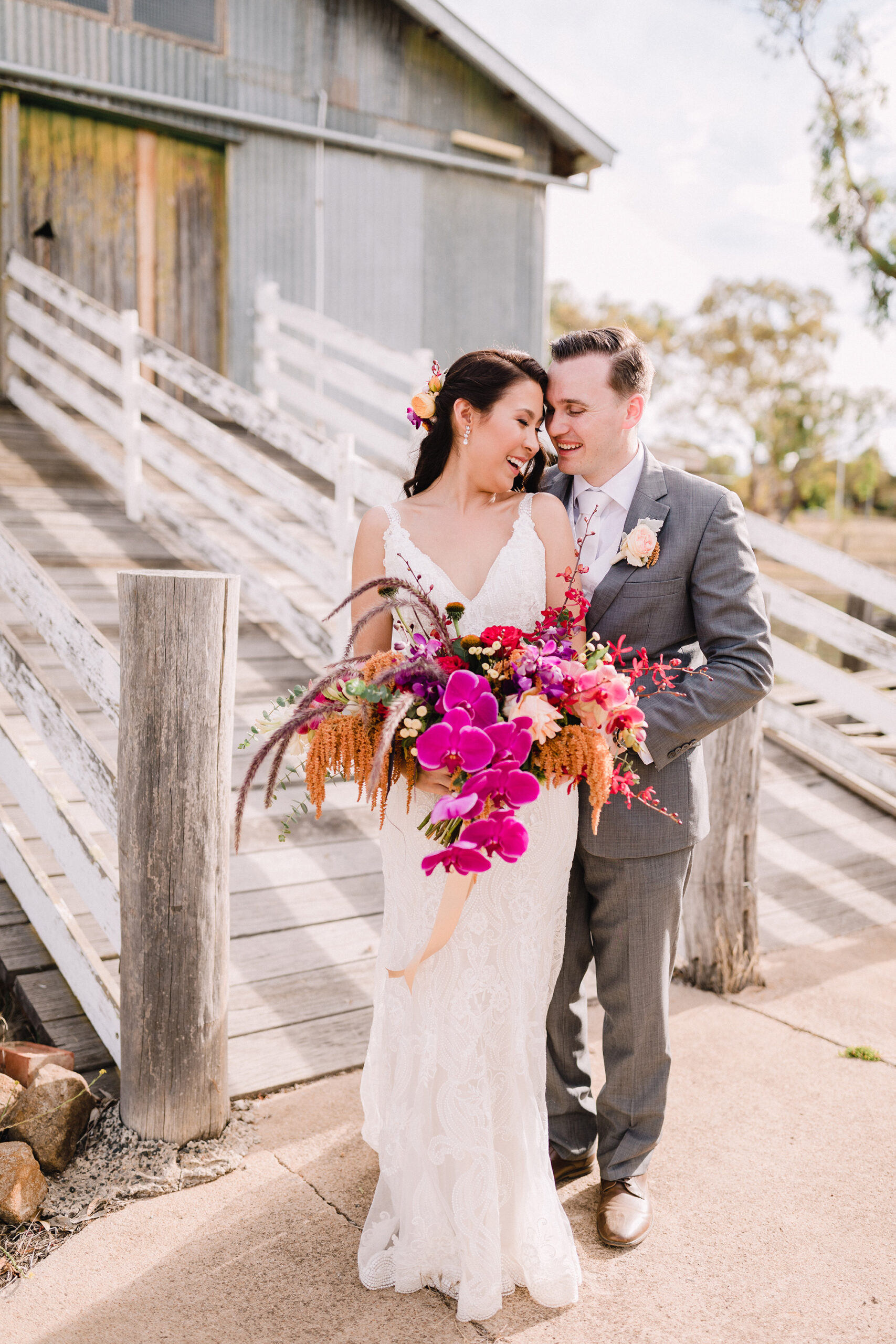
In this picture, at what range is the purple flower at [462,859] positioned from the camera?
1.95 m

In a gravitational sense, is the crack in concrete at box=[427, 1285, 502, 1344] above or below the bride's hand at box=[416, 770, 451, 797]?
below

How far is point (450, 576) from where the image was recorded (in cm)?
248

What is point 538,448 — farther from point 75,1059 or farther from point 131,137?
point 131,137

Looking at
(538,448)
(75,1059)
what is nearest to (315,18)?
(538,448)

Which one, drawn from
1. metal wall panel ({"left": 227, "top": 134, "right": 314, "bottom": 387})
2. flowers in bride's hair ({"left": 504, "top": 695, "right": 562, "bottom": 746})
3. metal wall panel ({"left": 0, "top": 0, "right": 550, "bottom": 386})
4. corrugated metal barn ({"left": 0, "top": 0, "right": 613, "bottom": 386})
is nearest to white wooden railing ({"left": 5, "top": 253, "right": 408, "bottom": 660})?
corrugated metal barn ({"left": 0, "top": 0, "right": 613, "bottom": 386})

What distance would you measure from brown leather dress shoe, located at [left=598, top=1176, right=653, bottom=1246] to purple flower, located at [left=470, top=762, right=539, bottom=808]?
4.15 ft

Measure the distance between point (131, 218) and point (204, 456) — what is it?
9.56 ft

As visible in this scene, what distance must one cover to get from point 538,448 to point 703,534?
0.48m

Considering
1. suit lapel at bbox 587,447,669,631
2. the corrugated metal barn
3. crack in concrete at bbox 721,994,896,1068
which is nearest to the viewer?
suit lapel at bbox 587,447,669,631

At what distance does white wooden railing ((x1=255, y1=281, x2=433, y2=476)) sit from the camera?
731 centimetres

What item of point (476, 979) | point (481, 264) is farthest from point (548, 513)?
point (481, 264)

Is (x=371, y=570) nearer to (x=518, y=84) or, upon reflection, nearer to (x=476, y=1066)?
(x=476, y=1066)

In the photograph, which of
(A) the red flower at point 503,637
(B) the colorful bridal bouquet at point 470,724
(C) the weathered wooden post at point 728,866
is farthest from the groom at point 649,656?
(C) the weathered wooden post at point 728,866

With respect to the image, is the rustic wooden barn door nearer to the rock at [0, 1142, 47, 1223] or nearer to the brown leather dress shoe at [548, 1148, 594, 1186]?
the rock at [0, 1142, 47, 1223]
